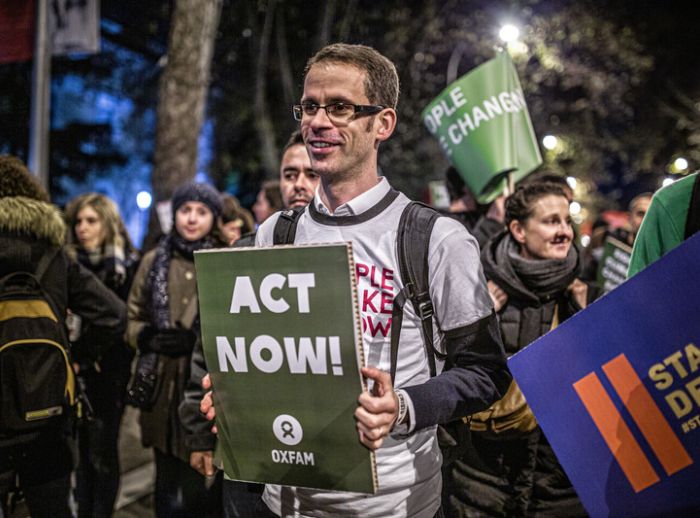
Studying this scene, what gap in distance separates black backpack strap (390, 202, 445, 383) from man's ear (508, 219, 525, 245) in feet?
5.95

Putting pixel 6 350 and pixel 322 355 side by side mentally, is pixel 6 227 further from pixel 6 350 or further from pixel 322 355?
pixel 322 355

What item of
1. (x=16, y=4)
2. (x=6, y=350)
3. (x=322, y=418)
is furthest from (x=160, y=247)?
(x=16, y=4)

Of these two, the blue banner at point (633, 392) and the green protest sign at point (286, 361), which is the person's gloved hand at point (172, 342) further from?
the blue banner at point (633, 392)

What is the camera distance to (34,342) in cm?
309

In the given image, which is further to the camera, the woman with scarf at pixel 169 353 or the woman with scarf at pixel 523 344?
the woman with scarf at pixel 169 353

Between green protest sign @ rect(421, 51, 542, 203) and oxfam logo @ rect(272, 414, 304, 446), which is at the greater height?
green protest sign @ rect(421, 51, 542, 203)

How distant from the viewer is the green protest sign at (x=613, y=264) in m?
5.37

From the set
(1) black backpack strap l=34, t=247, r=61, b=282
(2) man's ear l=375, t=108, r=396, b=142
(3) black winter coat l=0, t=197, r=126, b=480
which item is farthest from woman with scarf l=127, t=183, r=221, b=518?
(2) man's ear l=375, t=108, r=396, b=142

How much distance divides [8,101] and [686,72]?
675 inches

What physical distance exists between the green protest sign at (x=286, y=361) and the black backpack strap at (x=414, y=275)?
0.32 meters

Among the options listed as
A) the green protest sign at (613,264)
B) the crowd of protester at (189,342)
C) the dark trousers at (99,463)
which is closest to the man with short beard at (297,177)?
the crowd of protester at (189,342)

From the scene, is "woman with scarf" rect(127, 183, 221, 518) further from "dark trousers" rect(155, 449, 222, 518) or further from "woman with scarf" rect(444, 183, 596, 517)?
"woman with scarf" rect(444, 183, 596, 517)

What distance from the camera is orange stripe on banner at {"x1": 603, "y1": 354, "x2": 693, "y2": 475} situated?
61.6 inches

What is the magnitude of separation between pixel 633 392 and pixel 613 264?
4185 mm
